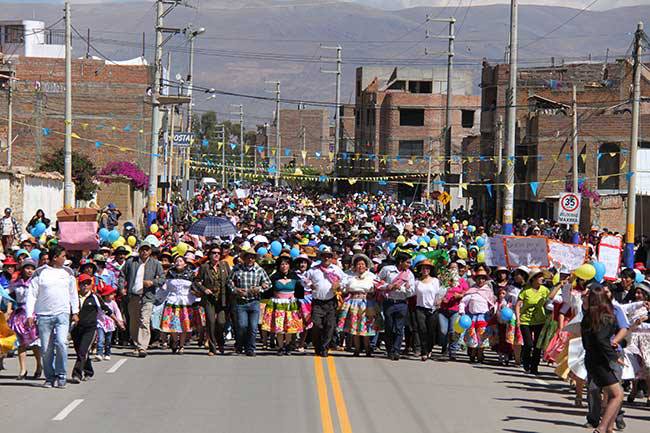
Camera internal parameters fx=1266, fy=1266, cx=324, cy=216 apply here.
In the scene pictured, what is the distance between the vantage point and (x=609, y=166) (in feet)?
195

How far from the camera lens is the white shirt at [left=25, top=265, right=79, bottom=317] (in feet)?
53.9

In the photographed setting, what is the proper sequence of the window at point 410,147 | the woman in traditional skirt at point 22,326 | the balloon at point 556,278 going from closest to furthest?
the woman in traditional skirt at point 22,326 < the balloon at point 556,278 < the window at point 410,147

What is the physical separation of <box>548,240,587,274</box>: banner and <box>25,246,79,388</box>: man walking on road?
384 inches

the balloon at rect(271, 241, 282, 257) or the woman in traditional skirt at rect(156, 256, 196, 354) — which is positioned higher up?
the balloon at rect(271, 241, 282, 257)

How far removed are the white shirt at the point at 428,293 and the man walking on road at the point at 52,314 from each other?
6.77 meters

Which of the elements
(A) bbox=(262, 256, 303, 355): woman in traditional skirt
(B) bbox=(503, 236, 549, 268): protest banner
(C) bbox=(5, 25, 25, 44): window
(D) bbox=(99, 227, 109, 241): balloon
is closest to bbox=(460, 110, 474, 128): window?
(C) bbox=(5, 25, 25, 44): window

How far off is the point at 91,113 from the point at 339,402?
178 ft

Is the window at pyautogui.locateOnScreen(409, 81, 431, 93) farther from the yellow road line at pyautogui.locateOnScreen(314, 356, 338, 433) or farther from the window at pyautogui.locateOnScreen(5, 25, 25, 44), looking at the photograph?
the yellow road line at pyautogui.locateOnScreen(314, 356, 338, 433)

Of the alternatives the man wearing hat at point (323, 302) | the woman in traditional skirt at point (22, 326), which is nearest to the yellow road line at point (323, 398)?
the man wearing hat at point (323, 302)

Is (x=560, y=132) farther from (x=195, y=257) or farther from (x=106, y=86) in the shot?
(x=195, y=257)

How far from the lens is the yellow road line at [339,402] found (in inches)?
545

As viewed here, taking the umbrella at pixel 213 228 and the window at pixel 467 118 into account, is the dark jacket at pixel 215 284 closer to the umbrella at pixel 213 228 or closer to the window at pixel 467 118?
the umbrella at pixel 213 228

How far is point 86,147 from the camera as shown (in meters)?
67.0

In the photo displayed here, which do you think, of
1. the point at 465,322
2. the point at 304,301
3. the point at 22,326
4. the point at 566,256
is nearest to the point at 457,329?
the point at 465,322
